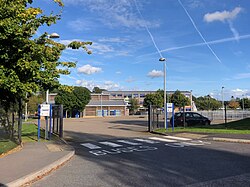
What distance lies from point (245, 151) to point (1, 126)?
493 inches

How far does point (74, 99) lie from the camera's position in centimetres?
8300

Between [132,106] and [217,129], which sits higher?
[132,106]

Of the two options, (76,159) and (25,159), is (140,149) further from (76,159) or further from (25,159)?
(25,159)

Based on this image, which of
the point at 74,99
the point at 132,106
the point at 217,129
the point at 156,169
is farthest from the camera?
the point at 132,106

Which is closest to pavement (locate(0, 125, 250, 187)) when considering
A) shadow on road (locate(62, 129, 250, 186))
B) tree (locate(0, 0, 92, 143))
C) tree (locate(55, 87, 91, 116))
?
shadow on road (locate(62, 129, 250, 186))

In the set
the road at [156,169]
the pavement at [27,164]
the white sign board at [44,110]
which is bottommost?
the road at [156,169]

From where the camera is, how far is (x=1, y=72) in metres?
10.5

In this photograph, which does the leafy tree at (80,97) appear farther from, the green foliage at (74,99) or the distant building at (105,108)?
the distant building at (105,108)

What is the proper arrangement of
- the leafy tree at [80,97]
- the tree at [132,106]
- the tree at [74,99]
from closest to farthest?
the tree at [74,99] < the leafy tree at [80,97] < the tree at [132,106]

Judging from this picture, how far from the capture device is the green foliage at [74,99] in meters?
81.1

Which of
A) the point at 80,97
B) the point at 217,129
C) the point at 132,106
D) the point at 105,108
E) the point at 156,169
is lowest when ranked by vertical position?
the point at 156,169

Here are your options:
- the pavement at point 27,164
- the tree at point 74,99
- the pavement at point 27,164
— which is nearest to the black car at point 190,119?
the pavement at point 27,164

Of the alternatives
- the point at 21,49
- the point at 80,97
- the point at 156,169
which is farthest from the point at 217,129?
the point at 80,97

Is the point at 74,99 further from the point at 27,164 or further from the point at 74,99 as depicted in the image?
the point at 27,164
